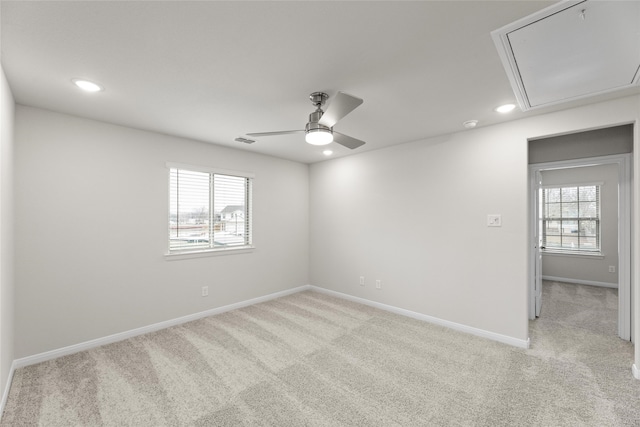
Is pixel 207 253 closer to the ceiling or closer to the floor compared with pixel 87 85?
closer to the floor

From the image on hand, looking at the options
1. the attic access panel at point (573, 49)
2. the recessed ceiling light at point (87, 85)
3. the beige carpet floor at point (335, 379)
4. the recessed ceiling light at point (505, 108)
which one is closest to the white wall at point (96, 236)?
the beige carpet floor at point (335, 379)

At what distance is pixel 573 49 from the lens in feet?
5.33

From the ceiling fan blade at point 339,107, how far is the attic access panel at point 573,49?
0.86m

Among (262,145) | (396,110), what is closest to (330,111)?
(396,110)

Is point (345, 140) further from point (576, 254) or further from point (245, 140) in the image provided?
point (576, 254)

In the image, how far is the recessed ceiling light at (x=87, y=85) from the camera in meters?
2.12

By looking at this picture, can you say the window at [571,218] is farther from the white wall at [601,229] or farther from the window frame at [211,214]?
the window frame at [211,214]

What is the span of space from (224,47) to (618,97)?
10.7 feet

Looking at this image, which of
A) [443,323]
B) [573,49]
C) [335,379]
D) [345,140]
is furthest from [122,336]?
[573,49]

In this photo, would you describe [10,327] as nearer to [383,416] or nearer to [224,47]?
[224,47]

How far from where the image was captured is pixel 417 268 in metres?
3.76

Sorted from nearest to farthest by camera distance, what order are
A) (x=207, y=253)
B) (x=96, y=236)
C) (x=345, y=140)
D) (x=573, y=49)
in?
(x=573, y=49) → (x=345, y=140) → (x=96, y=236) → (x=207, y=253)

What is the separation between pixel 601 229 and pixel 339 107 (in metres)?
6.34

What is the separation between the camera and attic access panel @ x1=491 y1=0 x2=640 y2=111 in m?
1.36
